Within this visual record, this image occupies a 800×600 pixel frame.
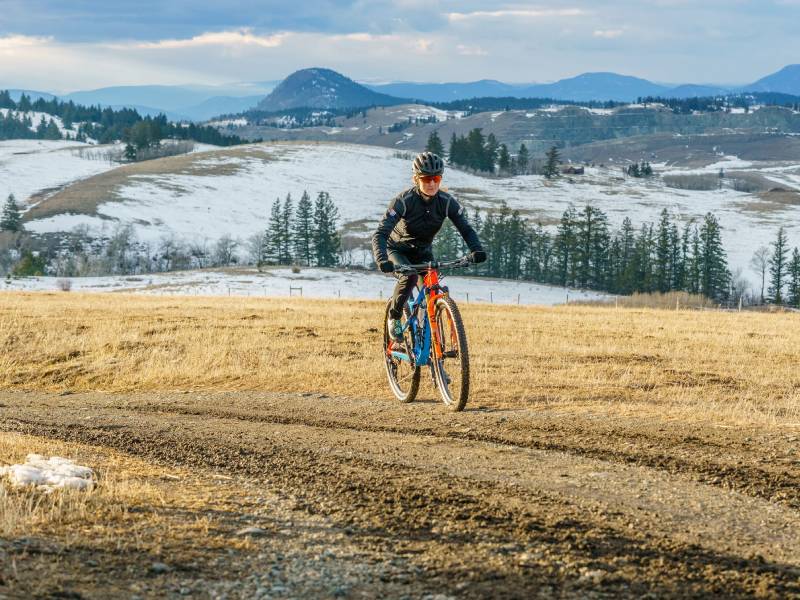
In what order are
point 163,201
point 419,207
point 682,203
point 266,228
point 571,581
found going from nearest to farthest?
point 571,581 < point 419,207 < point 266,228 < point 163,201 < point 682,203

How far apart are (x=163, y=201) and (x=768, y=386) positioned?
5781 inches

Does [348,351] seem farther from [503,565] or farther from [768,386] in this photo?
[503,565]

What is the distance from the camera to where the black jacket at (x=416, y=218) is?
1107 centimetres

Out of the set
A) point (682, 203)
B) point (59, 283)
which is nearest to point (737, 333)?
point (59, 283)

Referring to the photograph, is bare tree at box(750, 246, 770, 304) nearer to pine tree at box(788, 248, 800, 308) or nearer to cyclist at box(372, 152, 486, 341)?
pine tree at box(788, 248, 800, 308)

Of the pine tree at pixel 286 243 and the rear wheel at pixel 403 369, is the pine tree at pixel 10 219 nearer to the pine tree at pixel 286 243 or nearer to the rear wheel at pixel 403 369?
the pine tree at pixel 286 243

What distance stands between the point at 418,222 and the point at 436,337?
149cm

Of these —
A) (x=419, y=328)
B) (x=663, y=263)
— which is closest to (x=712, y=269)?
(x=663, y=263)

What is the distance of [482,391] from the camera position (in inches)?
532

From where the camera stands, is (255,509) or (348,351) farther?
(348,351)

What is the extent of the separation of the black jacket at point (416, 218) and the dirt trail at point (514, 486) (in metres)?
2.22

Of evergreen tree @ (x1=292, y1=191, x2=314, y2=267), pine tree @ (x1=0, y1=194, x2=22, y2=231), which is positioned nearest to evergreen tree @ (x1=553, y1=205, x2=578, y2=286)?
evergreen tree @ (x1=292, y1=191, x2=314, y2=267)

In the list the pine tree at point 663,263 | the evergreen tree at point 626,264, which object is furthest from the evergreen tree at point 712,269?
the evergreen tree at point 626,264

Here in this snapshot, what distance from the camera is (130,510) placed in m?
6.64
